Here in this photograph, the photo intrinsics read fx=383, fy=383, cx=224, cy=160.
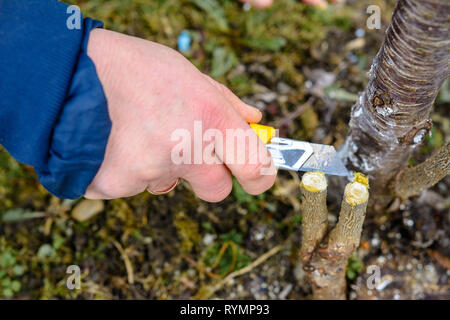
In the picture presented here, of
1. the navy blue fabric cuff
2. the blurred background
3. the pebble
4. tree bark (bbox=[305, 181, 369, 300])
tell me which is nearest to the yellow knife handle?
tree bark (bbox=[305, 181, 369, 300])

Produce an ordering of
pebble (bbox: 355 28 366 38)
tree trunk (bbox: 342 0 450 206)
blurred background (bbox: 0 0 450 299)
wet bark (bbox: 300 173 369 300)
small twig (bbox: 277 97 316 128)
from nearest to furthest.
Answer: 1. tree trunk (bbox: 342 0 450 206)
2. wet bark (bbox: 300 173 369 300)
3. blurred background (bbox: 0 0 450 299)
4. small twig (bbox: 277 97 316 128)
5. pebble (bbox: 355 28 366 38)

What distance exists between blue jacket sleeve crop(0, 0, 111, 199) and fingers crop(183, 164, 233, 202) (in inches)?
16.5

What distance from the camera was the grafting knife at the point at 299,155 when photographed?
1.70m

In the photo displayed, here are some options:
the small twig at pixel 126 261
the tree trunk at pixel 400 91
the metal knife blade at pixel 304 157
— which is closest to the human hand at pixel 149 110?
the metal knife blade at pixel 304 157

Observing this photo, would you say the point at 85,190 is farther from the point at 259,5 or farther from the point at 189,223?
the point at 259,5

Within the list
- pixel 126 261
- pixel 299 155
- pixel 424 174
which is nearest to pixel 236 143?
pixel 299 155

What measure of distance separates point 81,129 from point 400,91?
47.7 inches

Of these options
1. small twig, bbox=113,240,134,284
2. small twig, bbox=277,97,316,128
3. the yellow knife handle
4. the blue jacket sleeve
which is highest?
the blue jacket sleeve

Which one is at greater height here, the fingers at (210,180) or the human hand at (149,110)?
the human hand at (149,110)

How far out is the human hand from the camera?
151 centimetres

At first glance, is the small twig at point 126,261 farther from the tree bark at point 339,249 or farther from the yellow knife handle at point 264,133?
the yellow knife handle at point 264,133

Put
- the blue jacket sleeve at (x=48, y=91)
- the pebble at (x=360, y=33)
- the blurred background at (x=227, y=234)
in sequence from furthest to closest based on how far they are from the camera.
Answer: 1. the pebble at (x=360, y=33)
2. the blurred background at (x=227, y=234)
3. the blue jacket sleeve at (x=48, y=91)

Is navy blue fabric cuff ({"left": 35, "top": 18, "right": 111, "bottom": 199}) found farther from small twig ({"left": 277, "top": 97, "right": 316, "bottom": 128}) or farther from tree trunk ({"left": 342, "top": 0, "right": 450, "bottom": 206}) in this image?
small twig ({"left": 277, "top": 97, "right": 316, "bottom": 128})

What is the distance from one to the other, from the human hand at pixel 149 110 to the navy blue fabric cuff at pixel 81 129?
2.2 inches
